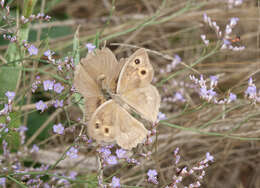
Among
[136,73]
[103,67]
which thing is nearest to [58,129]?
[103,67]

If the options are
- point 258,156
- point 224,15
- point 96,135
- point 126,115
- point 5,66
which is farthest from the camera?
point 224,15

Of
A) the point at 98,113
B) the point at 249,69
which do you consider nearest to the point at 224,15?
the point at 249,69

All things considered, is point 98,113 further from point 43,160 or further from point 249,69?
point 249,69

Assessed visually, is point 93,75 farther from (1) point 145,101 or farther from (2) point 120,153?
(2) point 120,153

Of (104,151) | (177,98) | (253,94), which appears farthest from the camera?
(177,98)

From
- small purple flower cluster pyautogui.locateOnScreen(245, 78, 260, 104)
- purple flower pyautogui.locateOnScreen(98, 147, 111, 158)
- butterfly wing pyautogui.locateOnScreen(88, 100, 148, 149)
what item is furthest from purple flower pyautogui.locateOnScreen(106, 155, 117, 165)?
small purple flower cluster pyautogui.locateOnScreen(245, 78, 260, 104)

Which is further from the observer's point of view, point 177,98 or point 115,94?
point 177,98

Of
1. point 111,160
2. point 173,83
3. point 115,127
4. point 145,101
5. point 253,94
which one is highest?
point 173,83

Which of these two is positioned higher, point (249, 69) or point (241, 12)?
point (241, 12)
